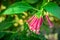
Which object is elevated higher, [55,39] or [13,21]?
[13,21]

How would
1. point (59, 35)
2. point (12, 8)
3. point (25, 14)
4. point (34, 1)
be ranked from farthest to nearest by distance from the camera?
point (59, 35), point (25, 14), point (34, 1), point (12, 8)

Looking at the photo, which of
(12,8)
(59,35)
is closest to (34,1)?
→ (12,8)

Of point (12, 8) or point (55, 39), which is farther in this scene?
point (55, 39)

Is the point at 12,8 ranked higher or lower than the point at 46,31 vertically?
higher

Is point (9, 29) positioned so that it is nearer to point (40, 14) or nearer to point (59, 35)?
point (59, 35)

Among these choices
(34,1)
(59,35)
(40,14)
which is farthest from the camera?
(59,35)

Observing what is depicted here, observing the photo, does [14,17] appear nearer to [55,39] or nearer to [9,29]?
[9,29]

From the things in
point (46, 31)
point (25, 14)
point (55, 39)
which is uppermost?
point (25, 14)

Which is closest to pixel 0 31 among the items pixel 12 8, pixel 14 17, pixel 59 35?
pixel 14 17

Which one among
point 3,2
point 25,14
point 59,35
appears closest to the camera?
point 25,14
